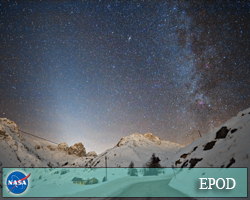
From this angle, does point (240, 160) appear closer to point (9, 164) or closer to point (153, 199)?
point (153, 199)

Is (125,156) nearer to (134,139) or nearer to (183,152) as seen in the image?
(134,139)

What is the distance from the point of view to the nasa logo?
31.0 ft

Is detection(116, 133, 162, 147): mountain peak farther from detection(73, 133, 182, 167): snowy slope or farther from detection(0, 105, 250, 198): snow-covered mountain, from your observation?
detection(0, 105, 250, 198): snow-covered mountain

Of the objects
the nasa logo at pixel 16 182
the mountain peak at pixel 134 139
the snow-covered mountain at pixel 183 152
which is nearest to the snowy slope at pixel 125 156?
the snow-covered mountain at pixel 183 152

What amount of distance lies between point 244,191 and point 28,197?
67.0ft

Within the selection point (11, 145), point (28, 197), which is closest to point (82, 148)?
point (11, 145)

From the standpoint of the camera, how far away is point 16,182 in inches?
386

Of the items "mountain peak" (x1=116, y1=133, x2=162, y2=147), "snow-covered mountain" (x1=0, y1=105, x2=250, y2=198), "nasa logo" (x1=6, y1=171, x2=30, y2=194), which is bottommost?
"nasa logo" (x1=6, y1=171, x2=30, y2=194)

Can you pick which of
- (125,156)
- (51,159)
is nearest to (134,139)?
(125,156)

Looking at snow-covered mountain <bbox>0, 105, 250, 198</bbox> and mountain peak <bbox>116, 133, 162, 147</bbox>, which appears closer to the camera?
snow-covered mountain <bbox>0, 105, 250, 198</bbox>

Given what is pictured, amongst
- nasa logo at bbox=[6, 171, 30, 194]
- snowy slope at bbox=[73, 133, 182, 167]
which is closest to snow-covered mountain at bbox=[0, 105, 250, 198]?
snowy slope at bbox=[73, 133, 182, 167]

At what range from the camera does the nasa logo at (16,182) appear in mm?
9438

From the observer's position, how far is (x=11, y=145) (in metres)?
48.9

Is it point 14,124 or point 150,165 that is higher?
point 14,124
